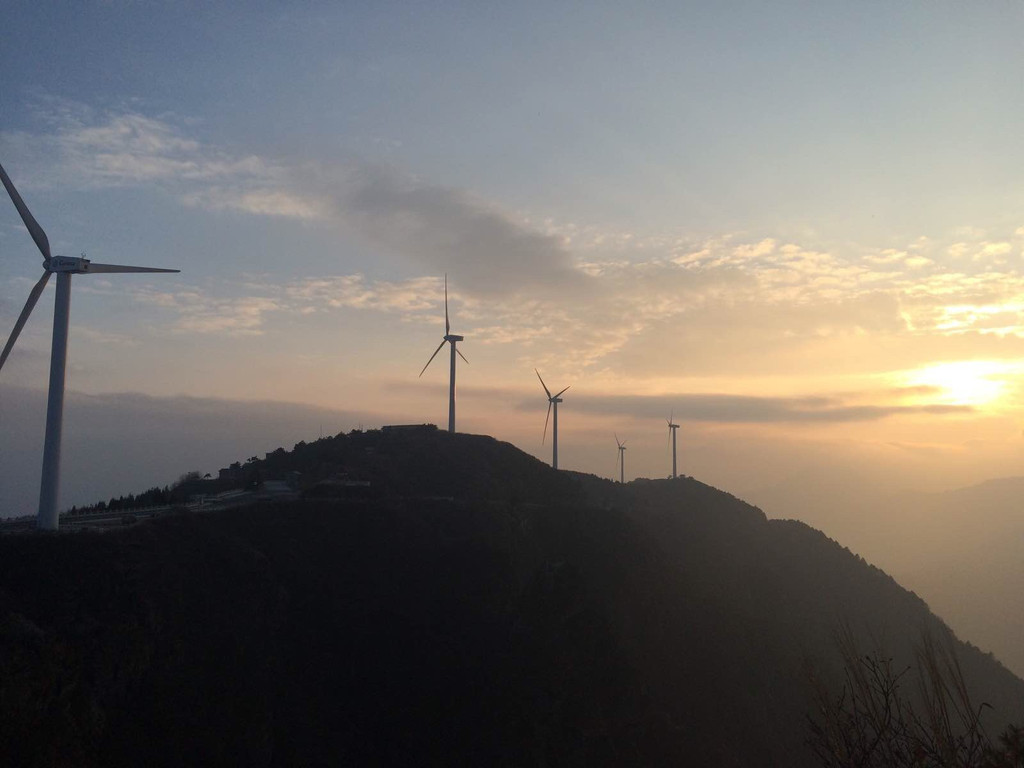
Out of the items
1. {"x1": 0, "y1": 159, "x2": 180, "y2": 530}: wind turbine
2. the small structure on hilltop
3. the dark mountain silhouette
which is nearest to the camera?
the dark mountain silhouette

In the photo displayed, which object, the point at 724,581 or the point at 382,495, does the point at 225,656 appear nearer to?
the point at 382,495

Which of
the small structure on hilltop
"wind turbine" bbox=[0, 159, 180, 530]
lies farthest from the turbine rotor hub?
the small structure on hilltop

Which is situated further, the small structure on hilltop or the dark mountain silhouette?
the small structure on hilltop

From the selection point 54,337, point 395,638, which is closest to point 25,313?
point 54,337

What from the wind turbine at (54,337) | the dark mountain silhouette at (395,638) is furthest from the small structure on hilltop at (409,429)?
the wind turbine at (54,337)

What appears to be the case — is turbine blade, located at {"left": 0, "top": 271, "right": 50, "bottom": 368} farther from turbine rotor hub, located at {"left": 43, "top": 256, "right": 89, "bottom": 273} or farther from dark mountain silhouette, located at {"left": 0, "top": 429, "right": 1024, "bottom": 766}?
dark mountain silhouette, located at {"left": 0, "top": 429, "right": 1024, "bottom": 766}

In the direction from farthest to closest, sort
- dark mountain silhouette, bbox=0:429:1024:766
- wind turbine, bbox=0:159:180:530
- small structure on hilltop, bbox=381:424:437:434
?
small structure on hilltop, bbox=381:424:437:434 < wind turbine, bbox=0:159:180:530 < dark mountain silhouette, bbox=0:429:1024:766
